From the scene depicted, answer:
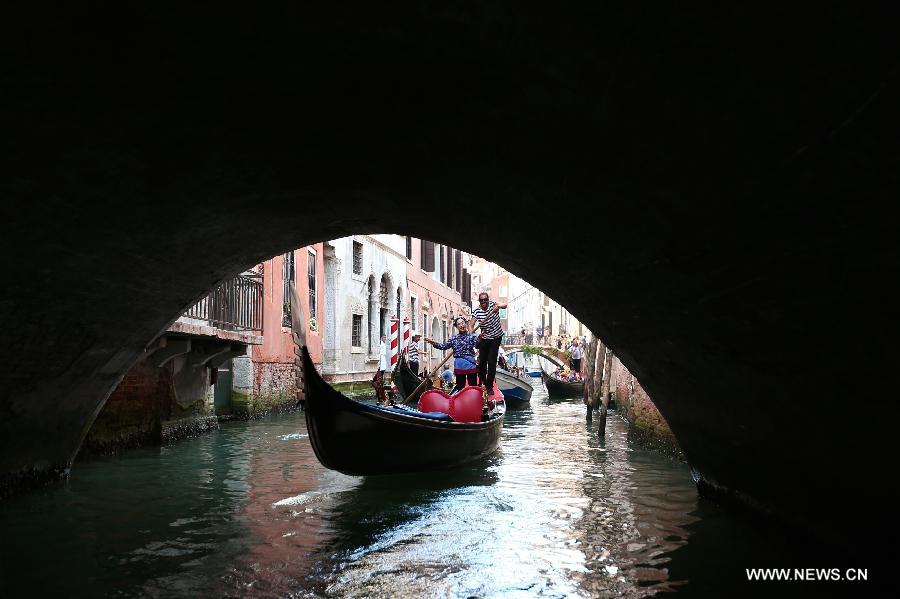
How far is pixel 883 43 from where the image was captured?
62.7 inches

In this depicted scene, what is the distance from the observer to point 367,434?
17.8 feet

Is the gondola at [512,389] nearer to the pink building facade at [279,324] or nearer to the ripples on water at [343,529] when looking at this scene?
the pink building facade at [279,324]

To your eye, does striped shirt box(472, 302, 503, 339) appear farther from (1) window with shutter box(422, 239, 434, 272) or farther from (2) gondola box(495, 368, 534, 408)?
(1) window with shutter box(422, 239, 434, 272)

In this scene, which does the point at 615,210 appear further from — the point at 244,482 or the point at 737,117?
the point at 244,482

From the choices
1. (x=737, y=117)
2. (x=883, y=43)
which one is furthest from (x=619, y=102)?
(x=883, y=43)

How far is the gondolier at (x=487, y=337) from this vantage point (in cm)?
769

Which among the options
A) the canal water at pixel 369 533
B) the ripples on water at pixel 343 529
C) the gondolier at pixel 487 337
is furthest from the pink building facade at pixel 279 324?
the canal water at pixel 369 533

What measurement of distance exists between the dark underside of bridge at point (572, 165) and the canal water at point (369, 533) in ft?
2.40

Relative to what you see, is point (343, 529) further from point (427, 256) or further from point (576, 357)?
point (427, 256)

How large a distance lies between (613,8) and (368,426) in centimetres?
410

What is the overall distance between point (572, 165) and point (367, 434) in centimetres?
330

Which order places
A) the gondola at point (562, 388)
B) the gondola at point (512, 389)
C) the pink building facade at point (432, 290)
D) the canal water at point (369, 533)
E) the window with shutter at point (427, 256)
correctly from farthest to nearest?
the window with shutter at point (427, 256) < the pink building facade at point (432, 290) < the gondola at point (562, 388) < the gondola at point (512, 389) < the canal water at point (369, 533)

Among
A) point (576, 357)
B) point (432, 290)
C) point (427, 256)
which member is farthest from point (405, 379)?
point (432, 290)

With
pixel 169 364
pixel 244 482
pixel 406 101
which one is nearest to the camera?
pixel 406 101
